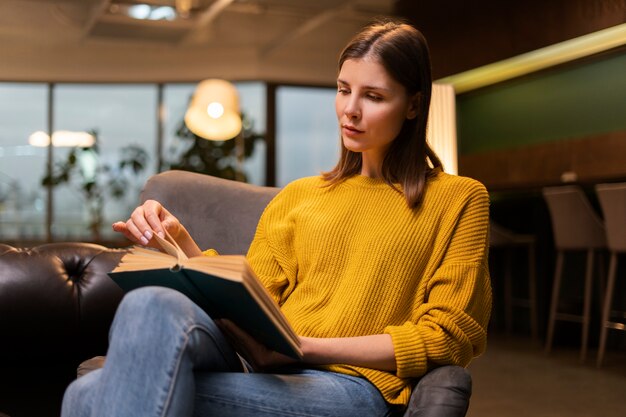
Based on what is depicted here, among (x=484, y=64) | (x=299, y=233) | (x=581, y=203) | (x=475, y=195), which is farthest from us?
(x=484, y=64)

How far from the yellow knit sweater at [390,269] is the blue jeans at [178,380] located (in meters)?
0.16

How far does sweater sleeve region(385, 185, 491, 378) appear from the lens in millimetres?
1439

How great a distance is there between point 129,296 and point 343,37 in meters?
8.50

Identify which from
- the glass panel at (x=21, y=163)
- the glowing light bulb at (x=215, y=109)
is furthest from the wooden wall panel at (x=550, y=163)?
the glass panel at (x=21, y=163)

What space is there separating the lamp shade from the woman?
6291 mm

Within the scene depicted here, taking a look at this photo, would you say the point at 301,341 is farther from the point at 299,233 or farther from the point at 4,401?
the point at 4,401

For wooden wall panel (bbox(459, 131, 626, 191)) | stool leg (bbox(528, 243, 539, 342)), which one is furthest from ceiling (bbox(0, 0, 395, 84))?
stool leg (bbox(528, 243, 539, 342))

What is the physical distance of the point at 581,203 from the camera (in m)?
4.82

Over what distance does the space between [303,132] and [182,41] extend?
5.85 ft

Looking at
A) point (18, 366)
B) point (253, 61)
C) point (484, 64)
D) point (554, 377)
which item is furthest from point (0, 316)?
point (253, 61)

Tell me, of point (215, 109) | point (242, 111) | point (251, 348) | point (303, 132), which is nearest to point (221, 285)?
point (251, 348)

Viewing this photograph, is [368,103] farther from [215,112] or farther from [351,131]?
[215,112]

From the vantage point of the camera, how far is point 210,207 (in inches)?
86.1

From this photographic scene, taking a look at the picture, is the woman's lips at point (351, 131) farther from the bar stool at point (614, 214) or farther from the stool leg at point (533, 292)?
the stool leg at point (533, 292)
